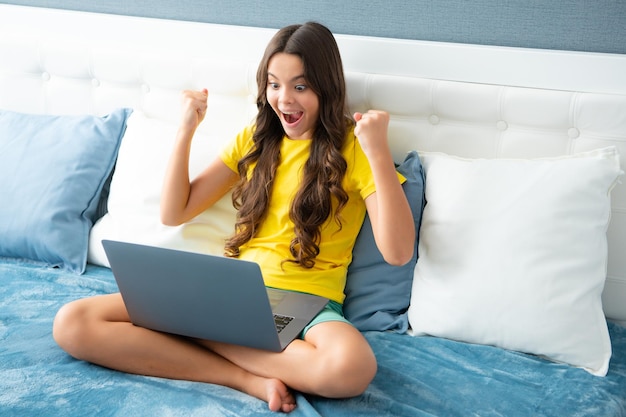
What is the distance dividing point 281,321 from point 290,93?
52 cm

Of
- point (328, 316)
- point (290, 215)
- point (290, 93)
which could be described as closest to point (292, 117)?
point (290, 93)

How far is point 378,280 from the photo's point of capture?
1.95m

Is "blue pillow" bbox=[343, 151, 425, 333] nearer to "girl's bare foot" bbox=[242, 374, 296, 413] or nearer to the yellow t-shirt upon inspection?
the yellow t-shirt

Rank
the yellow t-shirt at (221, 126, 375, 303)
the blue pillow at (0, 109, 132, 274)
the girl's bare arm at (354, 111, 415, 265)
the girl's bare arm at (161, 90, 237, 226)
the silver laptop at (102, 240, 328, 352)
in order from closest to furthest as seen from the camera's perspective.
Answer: the silver laptop at (102, 240, 328, 352)
the girl's bare arm at (354, 111, 415, 265)
the yellow t-shirt at (221, 126, 375, 303)
the girl's bare arm at (161, 90, 237, 226)
the blue pillow at (0, 109, 132, 274)

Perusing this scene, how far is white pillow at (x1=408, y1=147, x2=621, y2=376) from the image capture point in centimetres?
174

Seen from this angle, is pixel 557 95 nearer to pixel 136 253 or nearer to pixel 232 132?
pixel 232 132

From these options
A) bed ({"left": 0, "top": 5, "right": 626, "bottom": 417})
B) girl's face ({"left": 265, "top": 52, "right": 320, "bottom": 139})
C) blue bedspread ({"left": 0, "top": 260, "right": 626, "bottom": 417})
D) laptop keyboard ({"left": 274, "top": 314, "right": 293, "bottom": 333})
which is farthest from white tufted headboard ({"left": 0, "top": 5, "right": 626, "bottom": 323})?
laptop keyboard ({"left": 274, "top": 314, "right": 293, "bottom": 333})

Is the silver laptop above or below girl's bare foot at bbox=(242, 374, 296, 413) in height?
above

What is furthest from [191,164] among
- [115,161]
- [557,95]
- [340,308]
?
[557,95]

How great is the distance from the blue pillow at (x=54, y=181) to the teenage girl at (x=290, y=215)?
12.7 inches

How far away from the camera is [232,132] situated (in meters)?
2.21

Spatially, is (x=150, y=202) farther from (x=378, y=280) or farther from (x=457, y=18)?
(x=457, y=18)

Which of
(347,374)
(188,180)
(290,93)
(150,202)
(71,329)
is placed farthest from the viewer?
(150,202)

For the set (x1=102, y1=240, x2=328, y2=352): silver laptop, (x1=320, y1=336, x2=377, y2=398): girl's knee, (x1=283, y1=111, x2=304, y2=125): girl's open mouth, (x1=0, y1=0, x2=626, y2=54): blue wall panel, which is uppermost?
(x1=0, y1=0, x2=626, y2=54): blue wall panel
